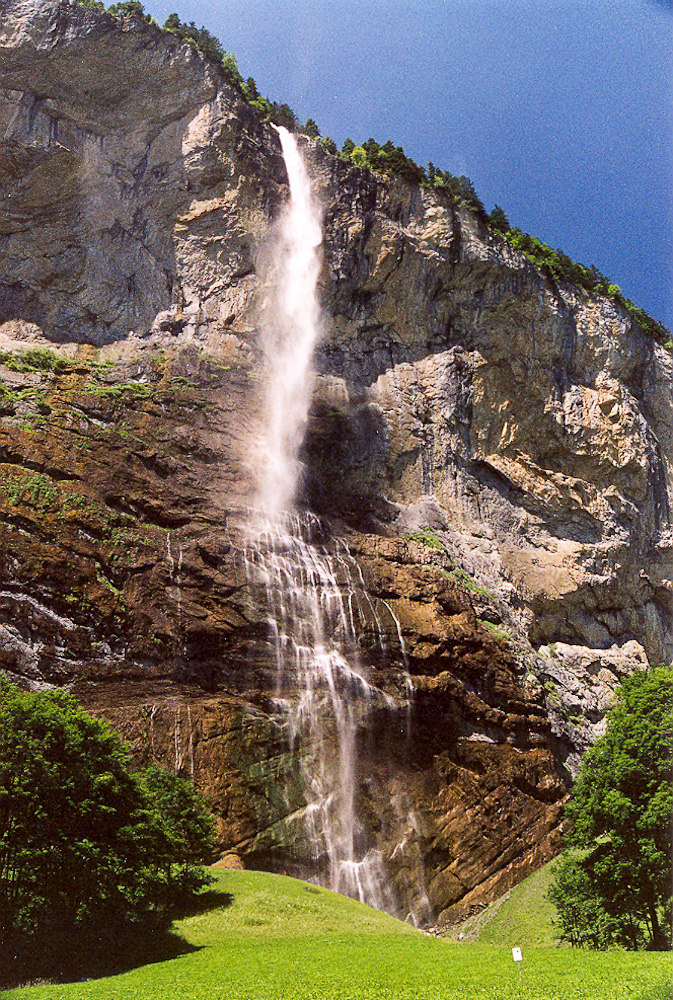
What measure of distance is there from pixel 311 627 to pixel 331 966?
20.2 metres

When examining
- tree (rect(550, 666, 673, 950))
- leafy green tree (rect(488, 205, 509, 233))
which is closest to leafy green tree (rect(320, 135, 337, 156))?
leafy green tree (rect(488, 205, 509, 233))

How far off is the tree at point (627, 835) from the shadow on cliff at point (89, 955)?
12.3 m

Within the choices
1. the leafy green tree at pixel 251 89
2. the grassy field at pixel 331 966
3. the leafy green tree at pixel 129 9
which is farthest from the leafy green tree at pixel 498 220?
the grassy field at pixel 331 966

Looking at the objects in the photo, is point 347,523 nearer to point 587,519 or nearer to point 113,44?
point 587,519

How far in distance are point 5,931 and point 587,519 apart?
1772 inches

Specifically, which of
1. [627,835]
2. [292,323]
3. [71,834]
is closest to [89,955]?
[71,834]

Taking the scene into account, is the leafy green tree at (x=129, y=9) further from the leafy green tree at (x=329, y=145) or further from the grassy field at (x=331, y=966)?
the grassy field at (x=331, y=966)

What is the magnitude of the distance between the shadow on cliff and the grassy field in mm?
504

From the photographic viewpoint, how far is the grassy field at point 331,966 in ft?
51.4

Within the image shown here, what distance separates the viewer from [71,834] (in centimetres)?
2141

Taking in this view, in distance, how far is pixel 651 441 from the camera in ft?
194

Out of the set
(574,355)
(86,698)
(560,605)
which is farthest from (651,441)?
(86,698)

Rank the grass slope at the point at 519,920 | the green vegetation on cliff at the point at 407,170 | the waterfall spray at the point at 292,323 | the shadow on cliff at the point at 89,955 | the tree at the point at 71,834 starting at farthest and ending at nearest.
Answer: the green vegetation on cliff at the point at 407,170 < the waterfall spray at the point at 292,323 < the grass slope at the point at 519,920 < the tree at the point at 71,834 < the shadow on cliff at the point at 89,955

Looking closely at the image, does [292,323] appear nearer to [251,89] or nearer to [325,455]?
[325,455]
